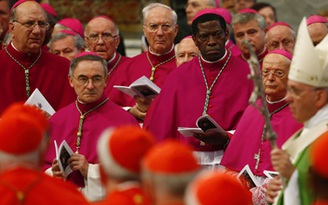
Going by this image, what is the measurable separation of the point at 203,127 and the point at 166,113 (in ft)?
2.48

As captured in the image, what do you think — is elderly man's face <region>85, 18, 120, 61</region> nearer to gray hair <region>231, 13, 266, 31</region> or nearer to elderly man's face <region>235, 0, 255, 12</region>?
gray hair <region>231, 13, 266, 31</region>

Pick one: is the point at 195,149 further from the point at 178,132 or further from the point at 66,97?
the point at 66,97

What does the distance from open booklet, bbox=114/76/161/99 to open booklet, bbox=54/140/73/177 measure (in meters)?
1.06

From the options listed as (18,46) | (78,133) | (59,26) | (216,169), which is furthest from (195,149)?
(59,26)

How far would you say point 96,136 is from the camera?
9906 millimetres

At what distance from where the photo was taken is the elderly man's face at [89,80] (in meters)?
9.90

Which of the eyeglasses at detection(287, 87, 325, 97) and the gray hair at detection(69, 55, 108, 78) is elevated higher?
the eyeglasses at detection(287, 87, 325, 97)

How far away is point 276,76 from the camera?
930 centimetres

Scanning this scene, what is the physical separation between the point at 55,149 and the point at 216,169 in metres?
1.19

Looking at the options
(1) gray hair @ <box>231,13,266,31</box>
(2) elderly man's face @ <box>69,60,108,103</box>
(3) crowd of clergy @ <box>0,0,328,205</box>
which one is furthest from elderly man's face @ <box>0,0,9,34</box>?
(2) elderly man's face @ <box>69,60,108,103</box>

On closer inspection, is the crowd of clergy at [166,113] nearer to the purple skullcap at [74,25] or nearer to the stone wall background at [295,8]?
the purple skullcap at [74,25]

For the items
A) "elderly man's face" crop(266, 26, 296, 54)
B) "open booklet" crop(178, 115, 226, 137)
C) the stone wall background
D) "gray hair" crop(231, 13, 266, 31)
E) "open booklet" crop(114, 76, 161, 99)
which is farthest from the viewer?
the stone wall background

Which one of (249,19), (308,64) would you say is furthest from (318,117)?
(249,19)

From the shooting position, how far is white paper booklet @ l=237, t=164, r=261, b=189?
905 centimetres
